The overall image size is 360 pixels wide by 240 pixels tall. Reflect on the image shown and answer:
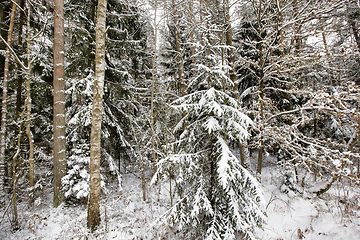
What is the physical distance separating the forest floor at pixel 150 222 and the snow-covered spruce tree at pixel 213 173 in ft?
3.86

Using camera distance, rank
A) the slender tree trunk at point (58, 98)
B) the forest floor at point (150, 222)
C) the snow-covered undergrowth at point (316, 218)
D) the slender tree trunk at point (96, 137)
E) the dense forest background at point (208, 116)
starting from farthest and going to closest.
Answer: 1. the slender tree trunk at point (58, 98)
2. the snow-covered undergrowth at point (316, 218)
3. the forest floor at point (150, 222)
4. the slender tree trunk at point (96, 137)
5. the dense forest background at point (208, 116)

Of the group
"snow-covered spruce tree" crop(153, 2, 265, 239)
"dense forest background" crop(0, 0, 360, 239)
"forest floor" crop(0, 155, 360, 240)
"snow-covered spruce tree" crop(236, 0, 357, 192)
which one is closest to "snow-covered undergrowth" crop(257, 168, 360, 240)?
"forest floor" crop(0, 155, 360, 240)

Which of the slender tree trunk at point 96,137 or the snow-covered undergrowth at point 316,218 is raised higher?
the slender tree trunk at point 96,137

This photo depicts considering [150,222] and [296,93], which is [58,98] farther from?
[296,93]

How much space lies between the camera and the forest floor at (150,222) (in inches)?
193

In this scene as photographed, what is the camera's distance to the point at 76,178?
6.33m

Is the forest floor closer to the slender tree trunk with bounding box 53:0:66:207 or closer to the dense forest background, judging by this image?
the dense forest background

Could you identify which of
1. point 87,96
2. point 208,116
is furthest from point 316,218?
point 87,96

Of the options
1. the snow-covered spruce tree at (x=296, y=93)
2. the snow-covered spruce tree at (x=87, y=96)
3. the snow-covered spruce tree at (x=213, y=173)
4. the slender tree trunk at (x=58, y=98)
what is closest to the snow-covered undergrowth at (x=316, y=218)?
the snow-covered spruce tree at (x=296, y=93)

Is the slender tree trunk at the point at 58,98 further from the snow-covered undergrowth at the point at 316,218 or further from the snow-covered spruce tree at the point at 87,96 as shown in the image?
the snow-covered undergrowth at the point at 316,218

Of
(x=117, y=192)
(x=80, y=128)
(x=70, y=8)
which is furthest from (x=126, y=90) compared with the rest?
(x=117, y=192)

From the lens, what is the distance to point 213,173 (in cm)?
480

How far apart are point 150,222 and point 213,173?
345cm

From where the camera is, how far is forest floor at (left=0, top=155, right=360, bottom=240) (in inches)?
193
